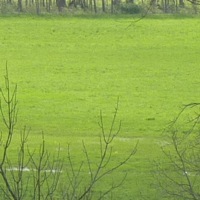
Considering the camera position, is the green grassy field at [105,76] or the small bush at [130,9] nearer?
the green grassy field at [105,76]

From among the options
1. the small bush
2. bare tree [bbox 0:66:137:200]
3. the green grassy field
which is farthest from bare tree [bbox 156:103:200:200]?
the small bush

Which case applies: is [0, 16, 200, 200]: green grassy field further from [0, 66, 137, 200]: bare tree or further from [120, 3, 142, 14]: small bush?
[120, 3, 142, 14]: small bush

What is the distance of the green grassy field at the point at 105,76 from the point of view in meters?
21.4

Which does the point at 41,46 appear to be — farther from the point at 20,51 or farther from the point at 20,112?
the point at 20,112

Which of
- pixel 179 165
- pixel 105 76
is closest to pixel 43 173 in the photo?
pixel 179 165

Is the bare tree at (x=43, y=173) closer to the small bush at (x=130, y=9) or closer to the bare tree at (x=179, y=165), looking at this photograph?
the bare tree at (x=179, y=165)

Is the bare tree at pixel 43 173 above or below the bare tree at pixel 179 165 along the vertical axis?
above

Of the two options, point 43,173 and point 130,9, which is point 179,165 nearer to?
point 43,173

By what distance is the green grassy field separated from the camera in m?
21.4

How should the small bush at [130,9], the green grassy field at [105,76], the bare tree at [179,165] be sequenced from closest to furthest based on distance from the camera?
the bare tree at [179,165]
the green grassy field at [105,76]
the small bush at [130,9]

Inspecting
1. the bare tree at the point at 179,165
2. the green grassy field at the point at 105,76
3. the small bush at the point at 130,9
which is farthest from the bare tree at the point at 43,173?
the small bush at the point at 130,9

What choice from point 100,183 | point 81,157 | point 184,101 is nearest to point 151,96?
point 184,101

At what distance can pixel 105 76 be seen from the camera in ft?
102

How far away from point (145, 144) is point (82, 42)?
18.1 metres
